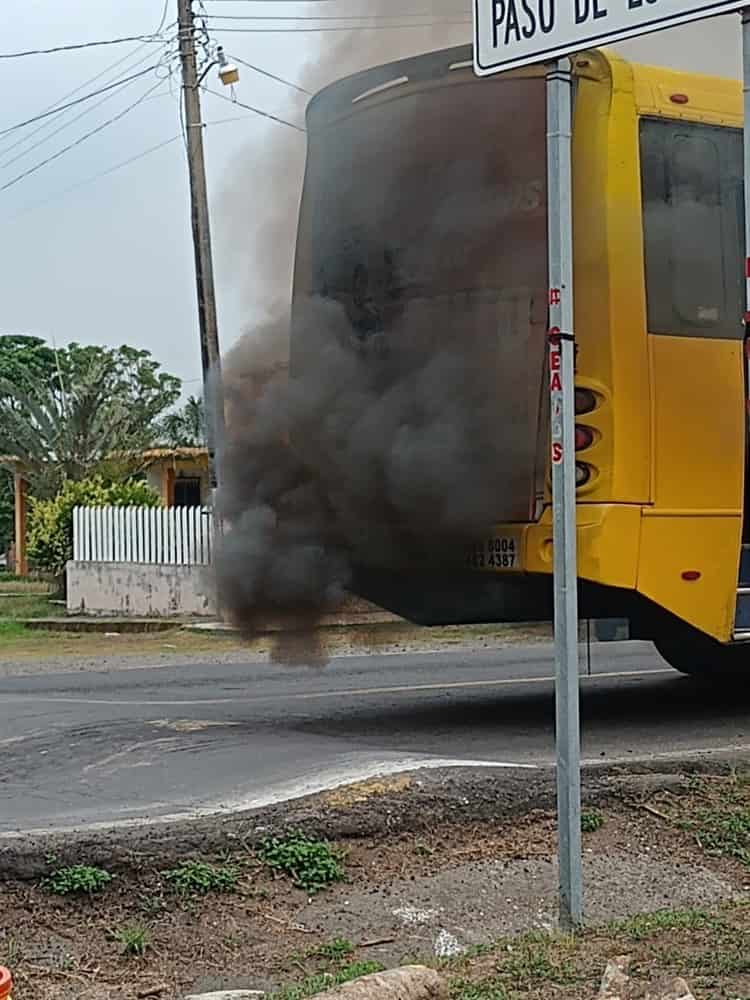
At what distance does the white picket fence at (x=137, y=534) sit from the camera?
20422 millimetres

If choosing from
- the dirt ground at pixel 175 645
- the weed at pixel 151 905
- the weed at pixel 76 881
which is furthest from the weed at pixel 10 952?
the dirt ground at pixel 175 645

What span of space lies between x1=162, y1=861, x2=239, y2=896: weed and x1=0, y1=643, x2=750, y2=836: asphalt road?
675 millimetres

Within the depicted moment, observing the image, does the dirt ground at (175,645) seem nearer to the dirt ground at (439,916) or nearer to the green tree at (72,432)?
the dirt ground at (439,916)

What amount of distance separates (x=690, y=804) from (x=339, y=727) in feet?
9.52

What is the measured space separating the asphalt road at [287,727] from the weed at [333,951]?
1.30 meters

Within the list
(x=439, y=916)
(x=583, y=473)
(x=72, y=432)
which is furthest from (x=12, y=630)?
(x=439, y=916)

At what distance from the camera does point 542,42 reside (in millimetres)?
4609

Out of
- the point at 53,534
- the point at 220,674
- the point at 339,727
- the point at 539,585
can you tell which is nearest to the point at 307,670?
A: the point at 220,674

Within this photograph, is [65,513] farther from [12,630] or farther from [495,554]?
[495,554]

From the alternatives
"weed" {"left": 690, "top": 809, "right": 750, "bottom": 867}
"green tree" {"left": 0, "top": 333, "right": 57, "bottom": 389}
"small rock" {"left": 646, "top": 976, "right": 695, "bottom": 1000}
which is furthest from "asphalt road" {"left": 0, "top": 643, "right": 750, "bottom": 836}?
"green tree" {"left": 0, "top": 333, "right": 57, "bottom": 389}

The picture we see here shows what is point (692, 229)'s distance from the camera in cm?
865

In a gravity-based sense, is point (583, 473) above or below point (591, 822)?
above

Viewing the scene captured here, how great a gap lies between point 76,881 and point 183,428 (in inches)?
1259

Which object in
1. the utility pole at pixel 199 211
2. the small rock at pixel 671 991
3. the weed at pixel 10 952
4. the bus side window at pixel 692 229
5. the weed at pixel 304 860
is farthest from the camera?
the utility pole at pixel 199 211
